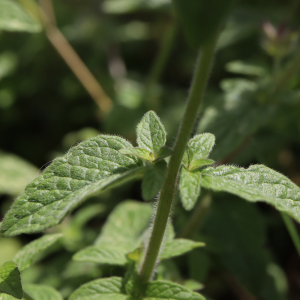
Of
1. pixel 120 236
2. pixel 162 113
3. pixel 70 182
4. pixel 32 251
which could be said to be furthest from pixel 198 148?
pixel 162 113

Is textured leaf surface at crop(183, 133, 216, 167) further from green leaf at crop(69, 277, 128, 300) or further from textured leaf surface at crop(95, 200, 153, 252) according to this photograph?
textured leaf surface at crop(95, 200, 153, 252)

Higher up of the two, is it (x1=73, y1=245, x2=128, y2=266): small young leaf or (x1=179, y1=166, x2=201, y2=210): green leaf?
(x1=179, y1=166, x2=201, y2=210): green leaf

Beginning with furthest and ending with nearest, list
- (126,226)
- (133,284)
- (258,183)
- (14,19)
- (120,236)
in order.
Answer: (14,19) < (126,226) < (120,236) < (133,284) < (258,183)

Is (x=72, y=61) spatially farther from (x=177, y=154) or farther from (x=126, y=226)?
(x=177, y=154)

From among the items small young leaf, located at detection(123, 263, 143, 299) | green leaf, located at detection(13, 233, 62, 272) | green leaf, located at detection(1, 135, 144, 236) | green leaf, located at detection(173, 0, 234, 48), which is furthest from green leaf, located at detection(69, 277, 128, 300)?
green leaf, located at detection(173, 0, 234, 48)

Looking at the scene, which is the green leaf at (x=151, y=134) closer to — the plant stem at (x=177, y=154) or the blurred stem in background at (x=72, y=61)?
the plant stem at (x=177, y=154)

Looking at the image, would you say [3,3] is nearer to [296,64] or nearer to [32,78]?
[32,78]
